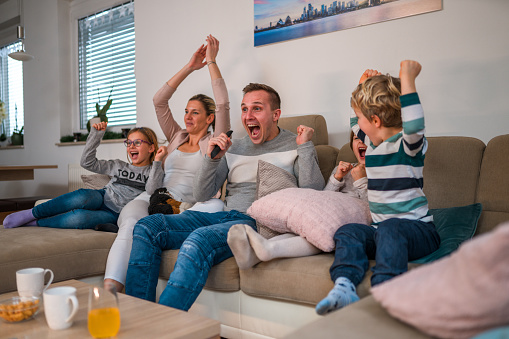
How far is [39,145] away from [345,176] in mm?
3835

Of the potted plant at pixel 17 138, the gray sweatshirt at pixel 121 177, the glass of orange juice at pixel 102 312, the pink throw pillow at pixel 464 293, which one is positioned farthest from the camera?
the potted plant at pixel 17 138

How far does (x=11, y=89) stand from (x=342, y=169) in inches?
194

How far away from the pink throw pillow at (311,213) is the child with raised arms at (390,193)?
56 mm

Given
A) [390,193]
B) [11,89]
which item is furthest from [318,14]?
[11,89]

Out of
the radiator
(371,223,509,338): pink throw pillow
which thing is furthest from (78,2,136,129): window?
(371,223,509,338): pink throw pillow

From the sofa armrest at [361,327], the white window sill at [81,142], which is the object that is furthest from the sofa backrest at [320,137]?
the white window sill at [81,142]

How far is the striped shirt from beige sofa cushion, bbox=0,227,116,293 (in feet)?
4.12

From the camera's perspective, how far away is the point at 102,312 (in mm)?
930

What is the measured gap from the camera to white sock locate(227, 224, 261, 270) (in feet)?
4.49

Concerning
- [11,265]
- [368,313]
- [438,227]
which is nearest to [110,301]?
[368,313]

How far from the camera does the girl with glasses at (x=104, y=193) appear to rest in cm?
227

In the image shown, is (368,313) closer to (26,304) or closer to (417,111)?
(417,111)

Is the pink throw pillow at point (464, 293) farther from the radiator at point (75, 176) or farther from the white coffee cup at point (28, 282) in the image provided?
the radiator at point (75, 176)

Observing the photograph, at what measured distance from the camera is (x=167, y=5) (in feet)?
10.9
